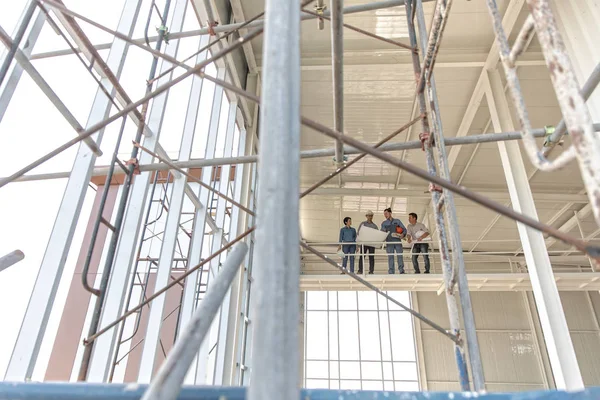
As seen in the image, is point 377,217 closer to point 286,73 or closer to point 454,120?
point 454,120

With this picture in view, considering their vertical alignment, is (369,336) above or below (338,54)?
above

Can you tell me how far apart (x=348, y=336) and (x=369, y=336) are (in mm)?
927

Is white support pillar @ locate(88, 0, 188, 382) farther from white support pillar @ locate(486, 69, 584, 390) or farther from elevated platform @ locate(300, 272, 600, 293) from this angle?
elevated platform @ locate(300, 272, 600, 293)

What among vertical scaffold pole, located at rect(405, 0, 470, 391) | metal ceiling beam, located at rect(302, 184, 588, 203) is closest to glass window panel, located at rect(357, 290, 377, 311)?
metal ceiling beam, located at rect(302, 184, 588, 203)

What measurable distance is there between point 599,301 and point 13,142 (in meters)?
21.8

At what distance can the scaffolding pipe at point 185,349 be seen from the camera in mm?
1159

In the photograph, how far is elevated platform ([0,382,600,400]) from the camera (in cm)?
128

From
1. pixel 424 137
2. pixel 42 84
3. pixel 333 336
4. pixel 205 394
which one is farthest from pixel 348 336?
pixel 205 394

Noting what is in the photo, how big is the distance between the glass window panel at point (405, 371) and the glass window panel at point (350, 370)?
161 cm

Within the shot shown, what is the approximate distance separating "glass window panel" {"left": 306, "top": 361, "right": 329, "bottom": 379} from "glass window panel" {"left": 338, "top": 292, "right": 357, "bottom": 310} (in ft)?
8.41

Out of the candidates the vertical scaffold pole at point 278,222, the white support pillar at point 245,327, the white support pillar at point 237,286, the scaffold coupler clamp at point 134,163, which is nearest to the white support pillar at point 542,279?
the white support pillar at point 245,327

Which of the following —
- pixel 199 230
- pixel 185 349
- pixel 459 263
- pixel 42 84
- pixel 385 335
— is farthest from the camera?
pixel 385 335

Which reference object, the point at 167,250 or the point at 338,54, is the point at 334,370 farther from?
the point at 338,54

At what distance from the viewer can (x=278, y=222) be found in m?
1.18
